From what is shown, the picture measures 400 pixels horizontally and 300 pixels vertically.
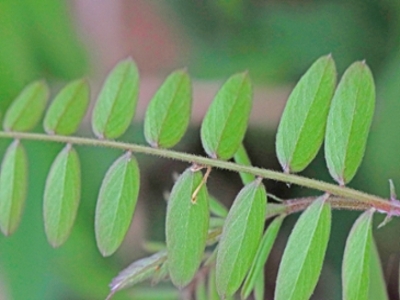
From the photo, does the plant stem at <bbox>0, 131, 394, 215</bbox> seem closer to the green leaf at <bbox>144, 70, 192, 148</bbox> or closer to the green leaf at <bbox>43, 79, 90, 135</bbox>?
the green leaf at <bbox>144, 70, 192, 148</bbox>

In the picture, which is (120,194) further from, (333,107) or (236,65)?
(236,65)

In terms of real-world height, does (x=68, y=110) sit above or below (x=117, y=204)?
above

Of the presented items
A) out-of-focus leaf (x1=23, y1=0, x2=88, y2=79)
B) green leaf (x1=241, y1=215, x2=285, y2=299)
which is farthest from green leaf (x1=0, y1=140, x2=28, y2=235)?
out-of-focus leaf (x1=23, y1=0, x2=88, y2=79)

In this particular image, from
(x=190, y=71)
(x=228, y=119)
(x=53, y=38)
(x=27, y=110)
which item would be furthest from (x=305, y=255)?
(x=53, y=38)

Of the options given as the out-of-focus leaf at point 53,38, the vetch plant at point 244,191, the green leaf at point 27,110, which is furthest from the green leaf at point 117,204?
the out-of-focus leaf at point 53,38

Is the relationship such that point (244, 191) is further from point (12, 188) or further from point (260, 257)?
point (12, 188)

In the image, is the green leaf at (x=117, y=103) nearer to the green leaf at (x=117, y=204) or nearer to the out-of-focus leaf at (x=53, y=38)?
the green leaf at (x=117, y=204)
